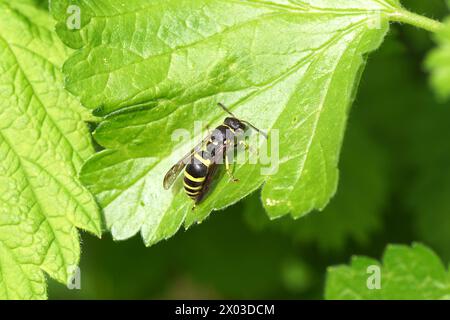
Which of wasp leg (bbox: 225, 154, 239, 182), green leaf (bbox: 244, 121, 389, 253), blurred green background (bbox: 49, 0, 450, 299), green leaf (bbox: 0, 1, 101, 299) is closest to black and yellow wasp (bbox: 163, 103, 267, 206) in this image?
wasp leg (bbox: 225, 154, 239, 182)

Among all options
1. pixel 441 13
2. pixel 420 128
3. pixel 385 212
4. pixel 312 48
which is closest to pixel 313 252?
pixel 385 212

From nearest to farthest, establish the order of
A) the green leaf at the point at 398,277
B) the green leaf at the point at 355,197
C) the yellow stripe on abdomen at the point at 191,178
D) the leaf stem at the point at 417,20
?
the leaf stem at the point at 417,20, the yellow stripe on abdomen at the point at 191,178, the green leaf at the point at 398,277, the green leaf at the point at 355,197

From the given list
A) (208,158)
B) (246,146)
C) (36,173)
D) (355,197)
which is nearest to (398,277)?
(246,146)

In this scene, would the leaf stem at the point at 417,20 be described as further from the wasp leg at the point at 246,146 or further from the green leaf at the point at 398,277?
the green leaf at the point at 398,277

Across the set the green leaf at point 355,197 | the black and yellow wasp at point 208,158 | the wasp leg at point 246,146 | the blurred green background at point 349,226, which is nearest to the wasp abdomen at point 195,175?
the black and yellow wasp at point 208,158

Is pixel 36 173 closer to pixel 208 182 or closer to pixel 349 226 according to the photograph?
pixel 208 182

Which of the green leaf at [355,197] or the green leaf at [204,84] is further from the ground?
the green leaf at [355,197]

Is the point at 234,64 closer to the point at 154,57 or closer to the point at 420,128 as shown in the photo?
the point at 154,57
